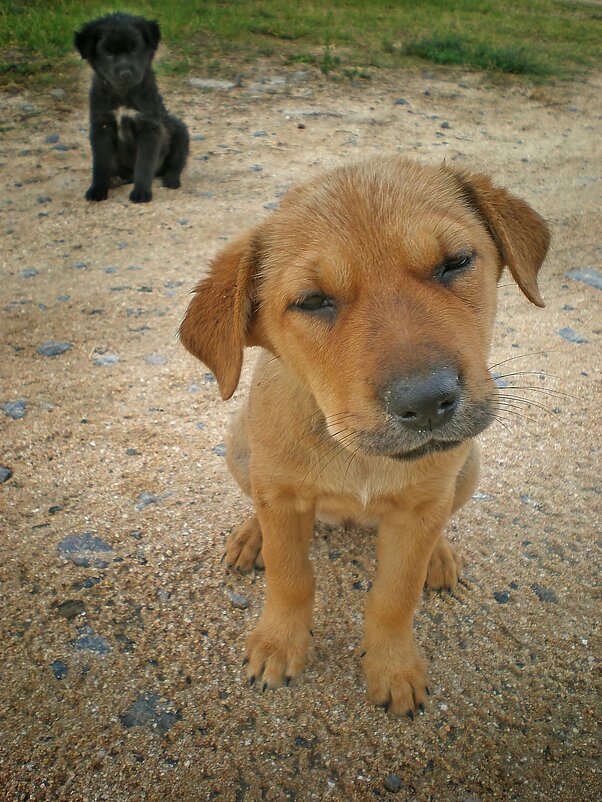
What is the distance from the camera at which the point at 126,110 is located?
677 cm

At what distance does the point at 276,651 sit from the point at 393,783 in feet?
2.08

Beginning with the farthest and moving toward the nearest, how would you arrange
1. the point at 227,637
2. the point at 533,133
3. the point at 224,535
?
the point at 533,133, the point at 224,535, the point at 227,637

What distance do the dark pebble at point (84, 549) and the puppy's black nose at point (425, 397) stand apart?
70.1 inches

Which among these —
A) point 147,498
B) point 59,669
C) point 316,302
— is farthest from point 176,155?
point 59,669

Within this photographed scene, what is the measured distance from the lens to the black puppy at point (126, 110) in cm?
648

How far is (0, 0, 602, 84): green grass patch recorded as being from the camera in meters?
9.78

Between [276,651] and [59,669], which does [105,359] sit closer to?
[59,669]

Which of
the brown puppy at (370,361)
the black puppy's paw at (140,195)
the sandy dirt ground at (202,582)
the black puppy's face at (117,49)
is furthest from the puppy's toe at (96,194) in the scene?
the brown puppy at (370,361)

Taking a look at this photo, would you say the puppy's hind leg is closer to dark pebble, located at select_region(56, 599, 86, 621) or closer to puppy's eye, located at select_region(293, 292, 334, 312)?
dark pebble, located at select_region(56, 599, 86, 621)

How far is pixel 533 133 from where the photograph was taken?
28.8 ft

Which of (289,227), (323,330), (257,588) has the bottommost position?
(257,588)

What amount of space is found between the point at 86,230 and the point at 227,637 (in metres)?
4.52

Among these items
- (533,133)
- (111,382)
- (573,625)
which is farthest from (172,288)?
(533,133)

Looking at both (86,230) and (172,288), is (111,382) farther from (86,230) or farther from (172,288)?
(86,230)
